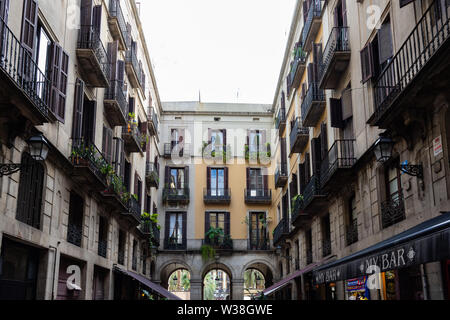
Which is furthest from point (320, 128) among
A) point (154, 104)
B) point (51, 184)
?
point (154, 104)

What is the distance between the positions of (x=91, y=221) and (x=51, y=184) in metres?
3.88

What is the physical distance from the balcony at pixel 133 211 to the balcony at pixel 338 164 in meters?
7.91

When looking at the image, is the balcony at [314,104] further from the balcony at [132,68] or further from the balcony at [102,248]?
the balcony at [102,248]

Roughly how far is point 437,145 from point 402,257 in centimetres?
245

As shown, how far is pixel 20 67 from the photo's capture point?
32.1ft

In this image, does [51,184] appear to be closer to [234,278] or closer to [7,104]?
[7,104]

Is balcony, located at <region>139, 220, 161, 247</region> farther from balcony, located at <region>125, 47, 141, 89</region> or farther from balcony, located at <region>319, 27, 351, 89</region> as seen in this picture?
balcony, located at <region>319, 27, 351, 89</region>

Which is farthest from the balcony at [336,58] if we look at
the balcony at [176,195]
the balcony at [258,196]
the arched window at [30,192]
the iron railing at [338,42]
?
the balcony at [176,195]

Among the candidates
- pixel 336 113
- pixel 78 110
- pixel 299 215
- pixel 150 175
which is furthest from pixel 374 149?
pixel 150 175

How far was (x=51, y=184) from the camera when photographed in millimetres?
12625

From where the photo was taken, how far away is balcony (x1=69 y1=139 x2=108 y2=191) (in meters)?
13.8

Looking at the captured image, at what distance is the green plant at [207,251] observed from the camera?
30938 mm

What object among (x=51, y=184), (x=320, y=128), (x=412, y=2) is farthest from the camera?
(x=320, y=128)

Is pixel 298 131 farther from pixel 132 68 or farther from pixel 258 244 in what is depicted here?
pixel 258 244
